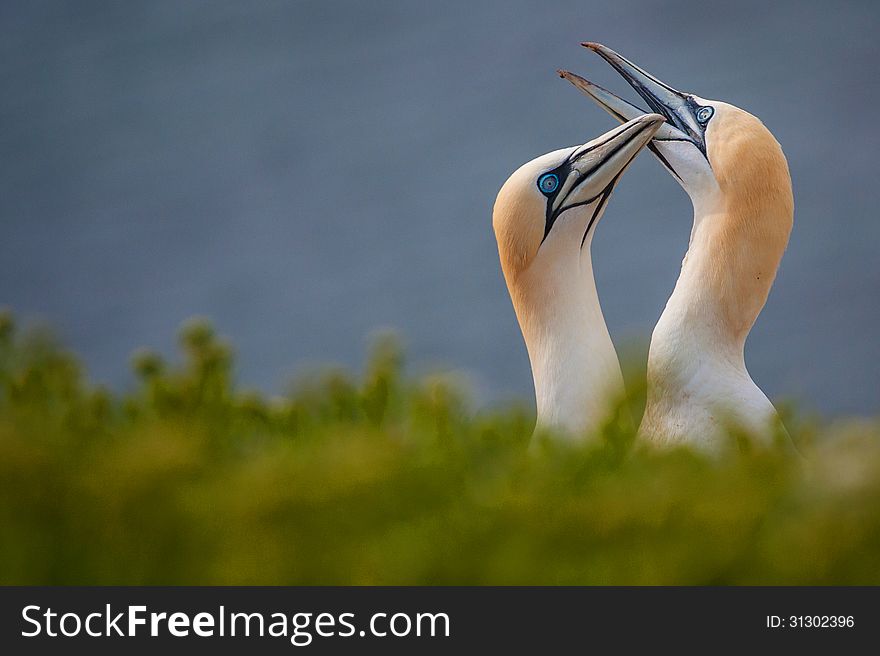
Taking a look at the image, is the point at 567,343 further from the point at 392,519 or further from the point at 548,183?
the point at 392,519

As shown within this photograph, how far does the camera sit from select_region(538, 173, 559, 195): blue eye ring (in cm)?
269

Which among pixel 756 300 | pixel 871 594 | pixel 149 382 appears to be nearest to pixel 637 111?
pixel 756 300

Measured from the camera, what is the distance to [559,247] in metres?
2.71

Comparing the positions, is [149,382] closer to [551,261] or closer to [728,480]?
[728,480]

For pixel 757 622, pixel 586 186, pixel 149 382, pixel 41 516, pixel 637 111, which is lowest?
pixel 757 622

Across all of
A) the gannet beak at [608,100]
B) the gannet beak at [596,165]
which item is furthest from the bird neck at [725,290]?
the gannet beak at [608,100]

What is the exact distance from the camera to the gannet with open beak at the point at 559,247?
2.64 metres

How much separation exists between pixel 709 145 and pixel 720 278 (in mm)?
343

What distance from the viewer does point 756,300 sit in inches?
105

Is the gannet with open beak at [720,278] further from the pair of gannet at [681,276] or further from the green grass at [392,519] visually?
the green grass at [392,519]

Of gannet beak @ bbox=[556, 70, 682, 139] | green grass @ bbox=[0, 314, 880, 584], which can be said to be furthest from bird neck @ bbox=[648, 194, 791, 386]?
green grass @ bbox=[0, 314, 880, 584]

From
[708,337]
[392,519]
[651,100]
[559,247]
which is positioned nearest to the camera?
[392,519]

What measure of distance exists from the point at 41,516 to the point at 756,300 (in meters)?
2.04

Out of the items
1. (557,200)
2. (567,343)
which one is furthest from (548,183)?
(567,343)
